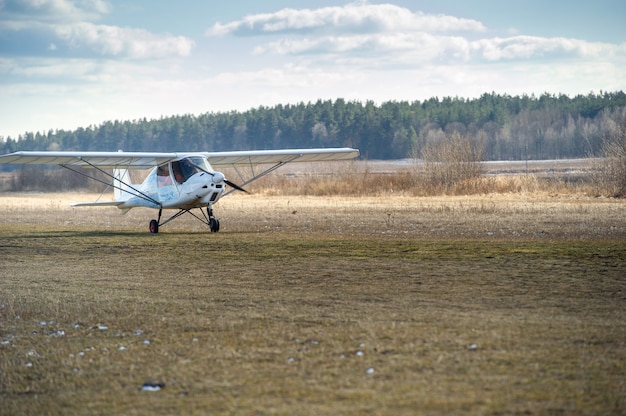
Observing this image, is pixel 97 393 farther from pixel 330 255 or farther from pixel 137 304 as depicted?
pixel 330 255

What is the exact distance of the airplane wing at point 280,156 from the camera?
28.5 meters

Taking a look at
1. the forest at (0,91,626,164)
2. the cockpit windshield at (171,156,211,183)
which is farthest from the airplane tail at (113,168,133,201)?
the forest at (0,91,626,164)

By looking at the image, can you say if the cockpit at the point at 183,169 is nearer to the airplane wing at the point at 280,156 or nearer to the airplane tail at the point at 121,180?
the airplane wing at the point at 280,156

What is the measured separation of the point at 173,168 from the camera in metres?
27.0

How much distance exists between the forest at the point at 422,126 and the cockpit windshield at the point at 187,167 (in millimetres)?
96843

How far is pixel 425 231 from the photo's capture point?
24.4 meters

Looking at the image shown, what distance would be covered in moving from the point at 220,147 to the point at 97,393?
169 meters

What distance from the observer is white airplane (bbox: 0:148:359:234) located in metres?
25.7

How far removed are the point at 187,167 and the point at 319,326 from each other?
1715cm

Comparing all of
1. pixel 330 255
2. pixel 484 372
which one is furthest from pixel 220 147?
pixel 484 372

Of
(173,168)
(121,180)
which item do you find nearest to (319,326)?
(173,168)

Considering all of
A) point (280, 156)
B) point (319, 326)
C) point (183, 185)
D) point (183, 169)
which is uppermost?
point (280, 156)

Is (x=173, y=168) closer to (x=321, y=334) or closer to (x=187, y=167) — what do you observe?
(x=187, y=167)

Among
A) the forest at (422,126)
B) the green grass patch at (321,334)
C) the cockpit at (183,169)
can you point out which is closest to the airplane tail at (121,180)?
the cockpit at (183,169)
